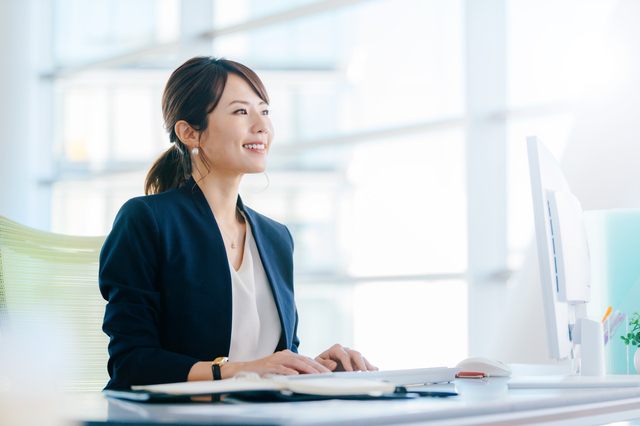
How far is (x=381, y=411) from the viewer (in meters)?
0.71

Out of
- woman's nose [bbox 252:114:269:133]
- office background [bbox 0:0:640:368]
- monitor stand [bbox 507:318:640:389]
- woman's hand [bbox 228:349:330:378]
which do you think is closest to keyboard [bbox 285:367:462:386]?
woman's hand [bbox 228:349:330:378]

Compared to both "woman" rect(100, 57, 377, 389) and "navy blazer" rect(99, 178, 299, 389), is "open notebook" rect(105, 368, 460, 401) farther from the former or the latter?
"navy blazer" rect(99, 178, 299, 389)

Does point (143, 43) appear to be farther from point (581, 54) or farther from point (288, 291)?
point (288, 291)

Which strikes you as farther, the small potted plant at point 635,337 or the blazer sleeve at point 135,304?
the small potted plant at point 635,337

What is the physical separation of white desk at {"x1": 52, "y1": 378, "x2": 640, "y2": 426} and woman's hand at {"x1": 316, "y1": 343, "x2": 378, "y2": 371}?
0.39 metres

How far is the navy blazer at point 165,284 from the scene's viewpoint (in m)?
1.31

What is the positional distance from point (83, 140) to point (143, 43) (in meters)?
0.87

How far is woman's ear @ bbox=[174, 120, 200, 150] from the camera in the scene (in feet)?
5.52

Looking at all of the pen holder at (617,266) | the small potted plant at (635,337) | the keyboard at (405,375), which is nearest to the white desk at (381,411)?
the keyboard at (405,375)

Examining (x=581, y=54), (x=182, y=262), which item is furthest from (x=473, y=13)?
(x=182, y=262)

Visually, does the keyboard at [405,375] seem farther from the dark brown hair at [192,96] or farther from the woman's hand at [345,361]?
the dark brown hair at [192,96]

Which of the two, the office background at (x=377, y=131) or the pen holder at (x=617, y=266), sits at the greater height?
the office background at (x=377, y=131)

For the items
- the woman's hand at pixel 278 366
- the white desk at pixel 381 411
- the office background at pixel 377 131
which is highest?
the office background at pixel 377 131

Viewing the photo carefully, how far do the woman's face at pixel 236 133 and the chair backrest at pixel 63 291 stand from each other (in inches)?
16.4
